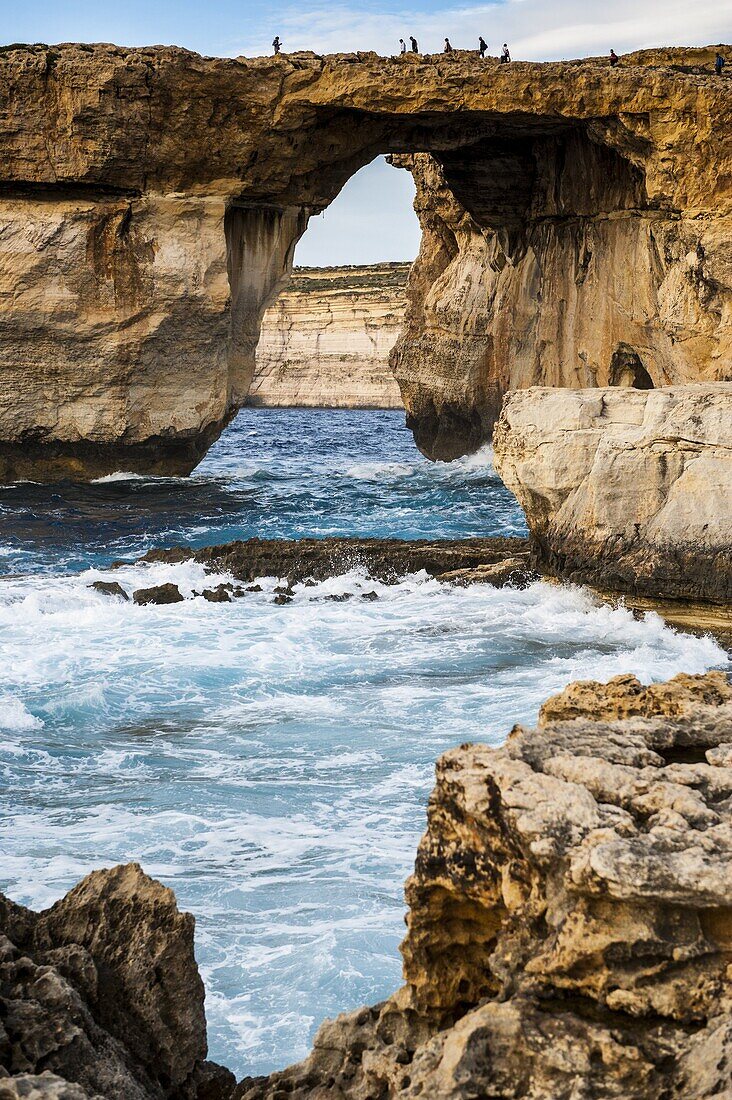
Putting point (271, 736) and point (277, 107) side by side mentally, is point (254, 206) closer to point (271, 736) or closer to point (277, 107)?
point (277, 107)

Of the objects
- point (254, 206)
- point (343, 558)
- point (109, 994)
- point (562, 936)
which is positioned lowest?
point (343, 558)

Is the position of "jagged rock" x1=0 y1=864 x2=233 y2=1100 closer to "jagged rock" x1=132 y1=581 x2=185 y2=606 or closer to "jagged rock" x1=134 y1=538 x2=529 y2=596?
"jagged rock" x1=132 y1=581 x2=185 y2=606

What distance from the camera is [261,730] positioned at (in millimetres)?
9055

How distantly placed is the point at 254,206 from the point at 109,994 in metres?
18.6

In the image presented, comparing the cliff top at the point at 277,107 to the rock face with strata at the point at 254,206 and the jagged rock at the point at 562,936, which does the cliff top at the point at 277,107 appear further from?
the jagged rock at the point at 562,936

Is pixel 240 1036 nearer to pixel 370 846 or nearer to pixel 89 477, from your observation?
pixel 370 846

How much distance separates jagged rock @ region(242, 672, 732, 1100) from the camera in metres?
2.88

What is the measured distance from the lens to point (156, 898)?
13.6 feet

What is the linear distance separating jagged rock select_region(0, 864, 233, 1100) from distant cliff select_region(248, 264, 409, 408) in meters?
56.6

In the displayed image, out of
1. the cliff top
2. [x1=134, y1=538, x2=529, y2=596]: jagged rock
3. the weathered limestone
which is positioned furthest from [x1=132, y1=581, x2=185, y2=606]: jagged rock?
the cliff top

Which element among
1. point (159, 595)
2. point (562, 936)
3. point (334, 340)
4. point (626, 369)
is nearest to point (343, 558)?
point (159, 595)

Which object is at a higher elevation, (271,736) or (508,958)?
(508,958)

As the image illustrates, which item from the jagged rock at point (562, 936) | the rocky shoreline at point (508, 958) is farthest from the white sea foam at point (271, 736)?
the jagged rock at point (562, 936)

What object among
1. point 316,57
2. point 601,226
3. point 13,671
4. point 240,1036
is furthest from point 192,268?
point 240,1036
